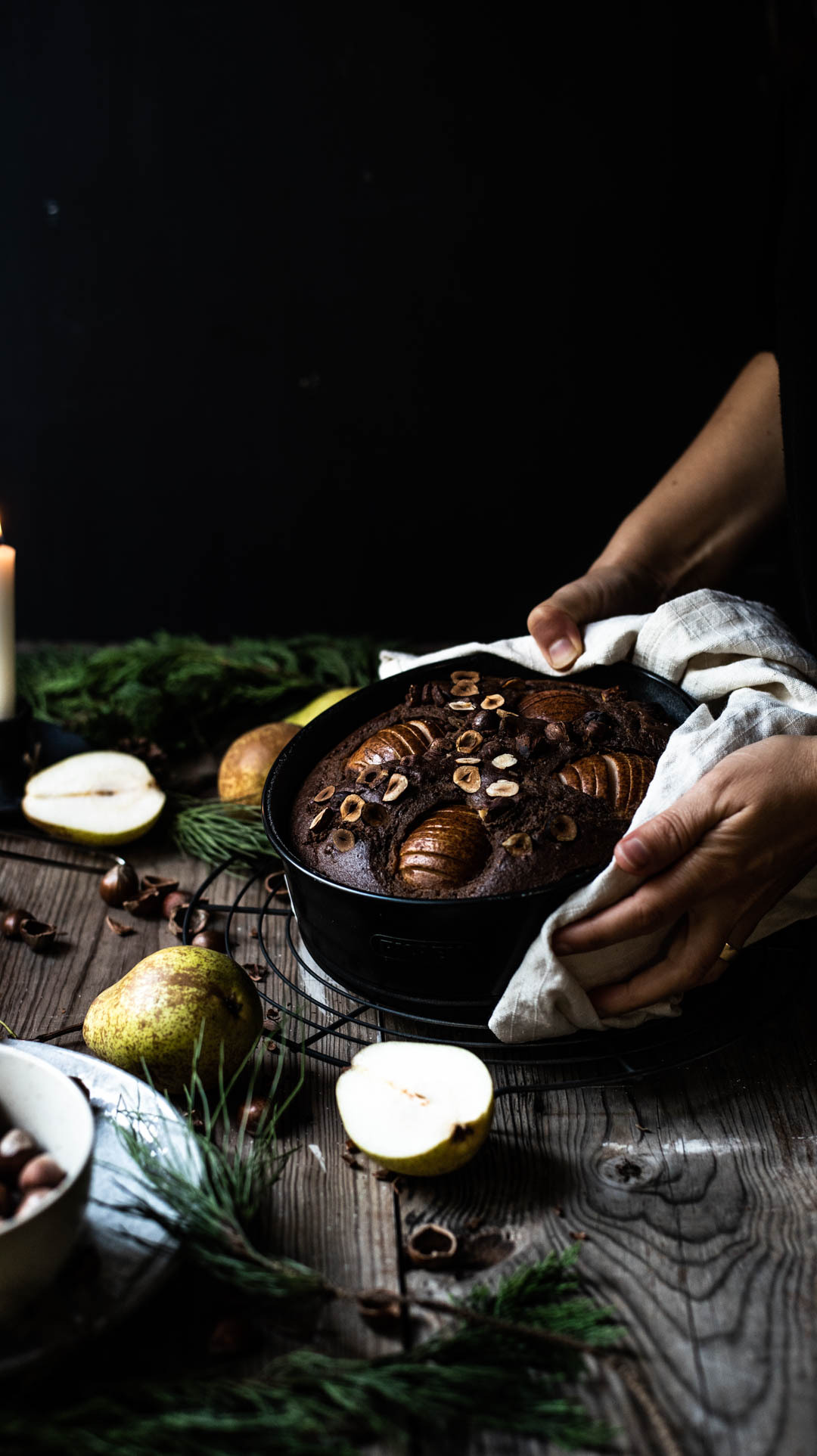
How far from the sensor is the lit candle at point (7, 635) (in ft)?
6.68

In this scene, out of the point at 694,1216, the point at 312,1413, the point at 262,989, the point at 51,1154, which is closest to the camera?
the point at 312,1413

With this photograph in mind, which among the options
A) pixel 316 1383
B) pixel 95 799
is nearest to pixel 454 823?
pixel 316 1383

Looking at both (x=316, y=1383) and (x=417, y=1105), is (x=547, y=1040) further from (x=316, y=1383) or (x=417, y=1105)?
(x=316, y=1383)

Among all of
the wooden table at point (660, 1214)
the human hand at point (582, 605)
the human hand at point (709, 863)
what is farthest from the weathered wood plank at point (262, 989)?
the human hand at point (582, 605)

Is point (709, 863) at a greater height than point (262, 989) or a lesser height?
greater

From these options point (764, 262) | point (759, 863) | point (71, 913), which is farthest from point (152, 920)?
point (764, 262)

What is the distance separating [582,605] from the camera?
1.93 meters

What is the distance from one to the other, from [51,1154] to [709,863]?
31.7 inches

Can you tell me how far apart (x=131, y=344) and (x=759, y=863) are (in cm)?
228

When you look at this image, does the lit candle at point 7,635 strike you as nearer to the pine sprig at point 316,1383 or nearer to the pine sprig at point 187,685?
the pine sprig at point 187,685

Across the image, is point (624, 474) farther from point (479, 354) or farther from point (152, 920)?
point (152, 920)

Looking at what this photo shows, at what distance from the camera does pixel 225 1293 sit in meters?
1.16

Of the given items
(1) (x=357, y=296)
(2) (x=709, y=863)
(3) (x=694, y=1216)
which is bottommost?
(3) (x=694, y=1216)

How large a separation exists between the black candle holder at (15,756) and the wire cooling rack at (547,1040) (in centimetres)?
61
